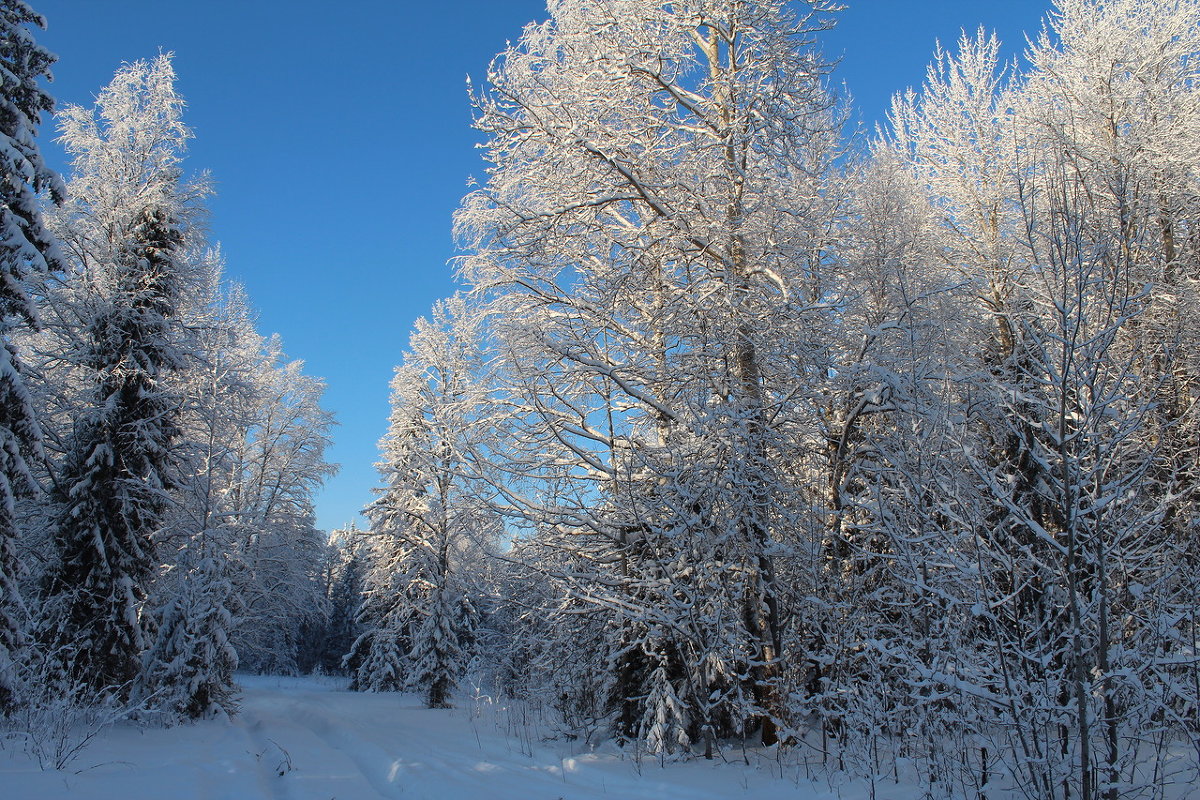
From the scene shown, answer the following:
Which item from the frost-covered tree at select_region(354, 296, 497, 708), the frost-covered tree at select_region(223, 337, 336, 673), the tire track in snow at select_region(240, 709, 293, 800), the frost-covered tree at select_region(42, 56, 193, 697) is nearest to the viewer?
the tire track in snow at select_region(240, 709, 293, 800)

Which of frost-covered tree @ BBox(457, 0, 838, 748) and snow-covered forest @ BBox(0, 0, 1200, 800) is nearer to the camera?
snow-covered forest @ BBox(0, 0, 1200, 800)

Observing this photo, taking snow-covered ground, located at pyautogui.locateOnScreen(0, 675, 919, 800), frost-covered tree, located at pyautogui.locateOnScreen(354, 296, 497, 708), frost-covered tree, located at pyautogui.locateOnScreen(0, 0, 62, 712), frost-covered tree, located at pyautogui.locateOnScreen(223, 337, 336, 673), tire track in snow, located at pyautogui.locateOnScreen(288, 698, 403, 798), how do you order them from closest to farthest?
snow-covered ground, located at pyautogui.locateOnScreen(0, 675, 919, 800) → tire track in snow, located at pyautogui.locateOnScreen(288, 698, 403, 798) → frost-covered tree, located at pyautogui.locateOnScreen(0, 0, 62, 712) → frost-covered tree, located at pyautogui.locateOnScreen(354, 296, 497, 708) → frost-covered tree, located at pyautogui.locateOnScreen(223, 337, 336, 673)

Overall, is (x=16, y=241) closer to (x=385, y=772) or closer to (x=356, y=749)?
(x=385, y=772)

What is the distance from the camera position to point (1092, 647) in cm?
385

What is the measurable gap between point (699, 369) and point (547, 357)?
220 cm

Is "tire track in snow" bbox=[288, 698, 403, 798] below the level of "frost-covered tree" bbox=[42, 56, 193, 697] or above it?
below

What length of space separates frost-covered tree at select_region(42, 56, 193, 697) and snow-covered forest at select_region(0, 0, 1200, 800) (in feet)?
0.27

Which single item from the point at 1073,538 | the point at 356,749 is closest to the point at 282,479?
the point at 356,749

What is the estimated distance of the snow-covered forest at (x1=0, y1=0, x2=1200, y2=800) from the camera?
12.9 ft

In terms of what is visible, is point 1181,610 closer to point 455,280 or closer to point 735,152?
point 735,152

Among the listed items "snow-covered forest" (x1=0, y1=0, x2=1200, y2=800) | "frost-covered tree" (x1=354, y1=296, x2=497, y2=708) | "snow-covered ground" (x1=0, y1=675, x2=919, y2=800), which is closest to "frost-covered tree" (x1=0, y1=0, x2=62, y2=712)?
"snow-covered forest" (x1=0, y1=0, x2=1200, y2=800)

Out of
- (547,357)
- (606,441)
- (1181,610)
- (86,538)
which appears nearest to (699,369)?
(606,441)

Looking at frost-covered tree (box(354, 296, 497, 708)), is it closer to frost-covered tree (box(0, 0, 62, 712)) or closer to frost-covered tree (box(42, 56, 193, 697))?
frost-covered tree (box(42, 56, 193, 697))

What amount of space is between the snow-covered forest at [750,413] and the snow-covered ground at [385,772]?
0.40 meters
